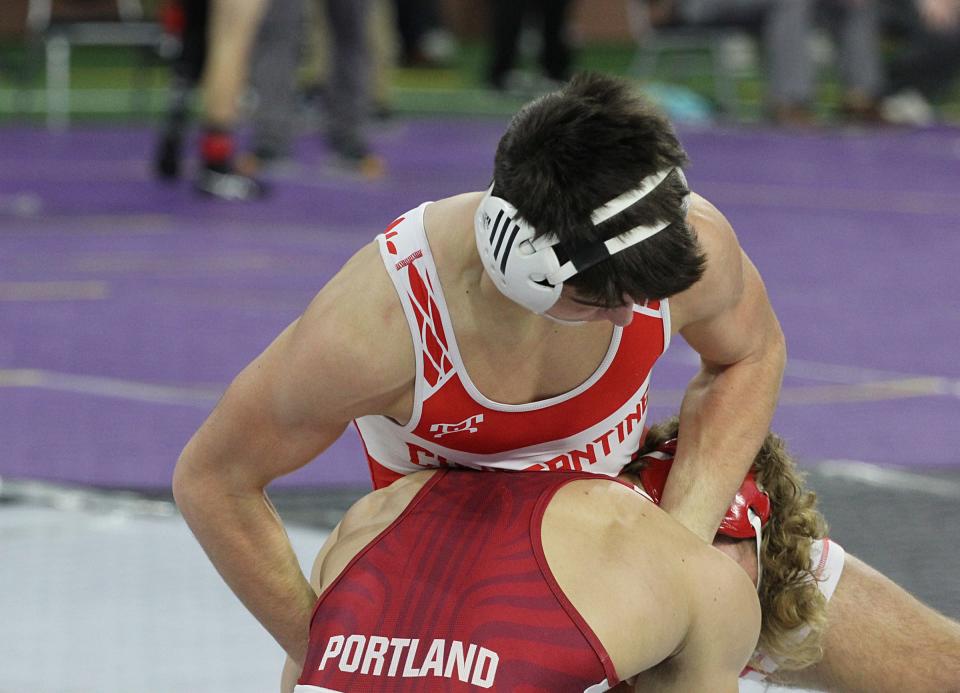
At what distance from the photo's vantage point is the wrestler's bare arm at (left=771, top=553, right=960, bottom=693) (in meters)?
2.50

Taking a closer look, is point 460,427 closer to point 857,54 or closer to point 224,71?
point 224,71

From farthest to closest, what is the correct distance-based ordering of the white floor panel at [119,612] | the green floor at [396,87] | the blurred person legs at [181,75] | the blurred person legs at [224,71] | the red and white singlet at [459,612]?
1. the green floor at [396,87]
2. the blurred person legs at [181,75]
3. the blurred person legs at [224,71]
4. the white floor panel at [119,612]
5. the red and white singlet at [459,612]

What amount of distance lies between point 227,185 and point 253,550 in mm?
5462

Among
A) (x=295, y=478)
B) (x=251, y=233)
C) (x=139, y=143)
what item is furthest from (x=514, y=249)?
(x=139, y=143)

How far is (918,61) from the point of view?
1058 cm

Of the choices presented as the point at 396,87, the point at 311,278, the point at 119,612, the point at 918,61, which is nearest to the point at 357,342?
the point at 119,612

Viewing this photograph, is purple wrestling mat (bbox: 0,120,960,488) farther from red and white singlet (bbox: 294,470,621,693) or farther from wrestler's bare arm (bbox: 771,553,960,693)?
red and white singlet (bbox: 294,470,621,693)

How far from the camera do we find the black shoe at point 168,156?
7.89 metres

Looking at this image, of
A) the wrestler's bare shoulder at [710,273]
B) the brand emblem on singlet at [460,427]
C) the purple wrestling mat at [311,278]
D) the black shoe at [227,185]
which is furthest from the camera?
the black shoe at [227,185]

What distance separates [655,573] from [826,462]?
7.43 feet

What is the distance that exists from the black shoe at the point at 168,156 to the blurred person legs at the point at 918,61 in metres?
4.76

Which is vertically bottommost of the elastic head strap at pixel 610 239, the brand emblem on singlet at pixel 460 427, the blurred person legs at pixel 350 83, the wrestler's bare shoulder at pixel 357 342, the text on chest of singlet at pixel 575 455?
the blurred person legs at pixel 350 83

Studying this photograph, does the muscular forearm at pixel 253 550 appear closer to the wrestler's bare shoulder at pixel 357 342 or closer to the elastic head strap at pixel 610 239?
the wrestler's bare shoulder at pixel 357 342

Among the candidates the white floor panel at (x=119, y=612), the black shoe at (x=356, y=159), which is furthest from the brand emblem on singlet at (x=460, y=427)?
the black shoe at (x=356, y=159)
